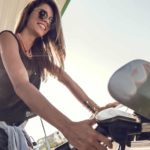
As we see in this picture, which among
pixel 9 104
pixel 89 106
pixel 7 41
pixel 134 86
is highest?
pixel 7 41

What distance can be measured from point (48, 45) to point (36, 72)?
26 cm

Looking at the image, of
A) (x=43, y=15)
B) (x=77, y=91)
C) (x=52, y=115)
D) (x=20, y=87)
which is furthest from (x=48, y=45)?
(x=52, y=115)

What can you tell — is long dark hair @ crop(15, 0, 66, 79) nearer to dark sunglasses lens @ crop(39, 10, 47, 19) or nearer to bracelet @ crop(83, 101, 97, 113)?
dark sunglasses lens @ crop(39, 10, 47, 19)

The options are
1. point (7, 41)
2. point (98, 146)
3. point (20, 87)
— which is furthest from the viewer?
point (7, 41)

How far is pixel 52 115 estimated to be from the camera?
96 centimetres

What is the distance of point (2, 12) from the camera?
3.31m

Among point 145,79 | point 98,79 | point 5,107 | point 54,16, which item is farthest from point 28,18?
point 98,79

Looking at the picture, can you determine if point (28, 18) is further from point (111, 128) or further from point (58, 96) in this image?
point (58, 96)

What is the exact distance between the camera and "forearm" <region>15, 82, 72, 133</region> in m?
0.94

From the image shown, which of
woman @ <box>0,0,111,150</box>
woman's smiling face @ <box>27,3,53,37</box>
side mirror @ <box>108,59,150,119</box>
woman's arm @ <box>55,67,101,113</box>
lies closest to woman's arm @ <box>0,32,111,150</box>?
woman @ <box>0,0,111,150</box>

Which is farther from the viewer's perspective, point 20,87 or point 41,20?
point 41,20

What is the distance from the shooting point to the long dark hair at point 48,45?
1.66 meters

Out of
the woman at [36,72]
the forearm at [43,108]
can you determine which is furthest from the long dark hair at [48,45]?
the forearm at [43,108]

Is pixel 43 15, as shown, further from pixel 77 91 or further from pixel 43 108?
pixel 43 108
